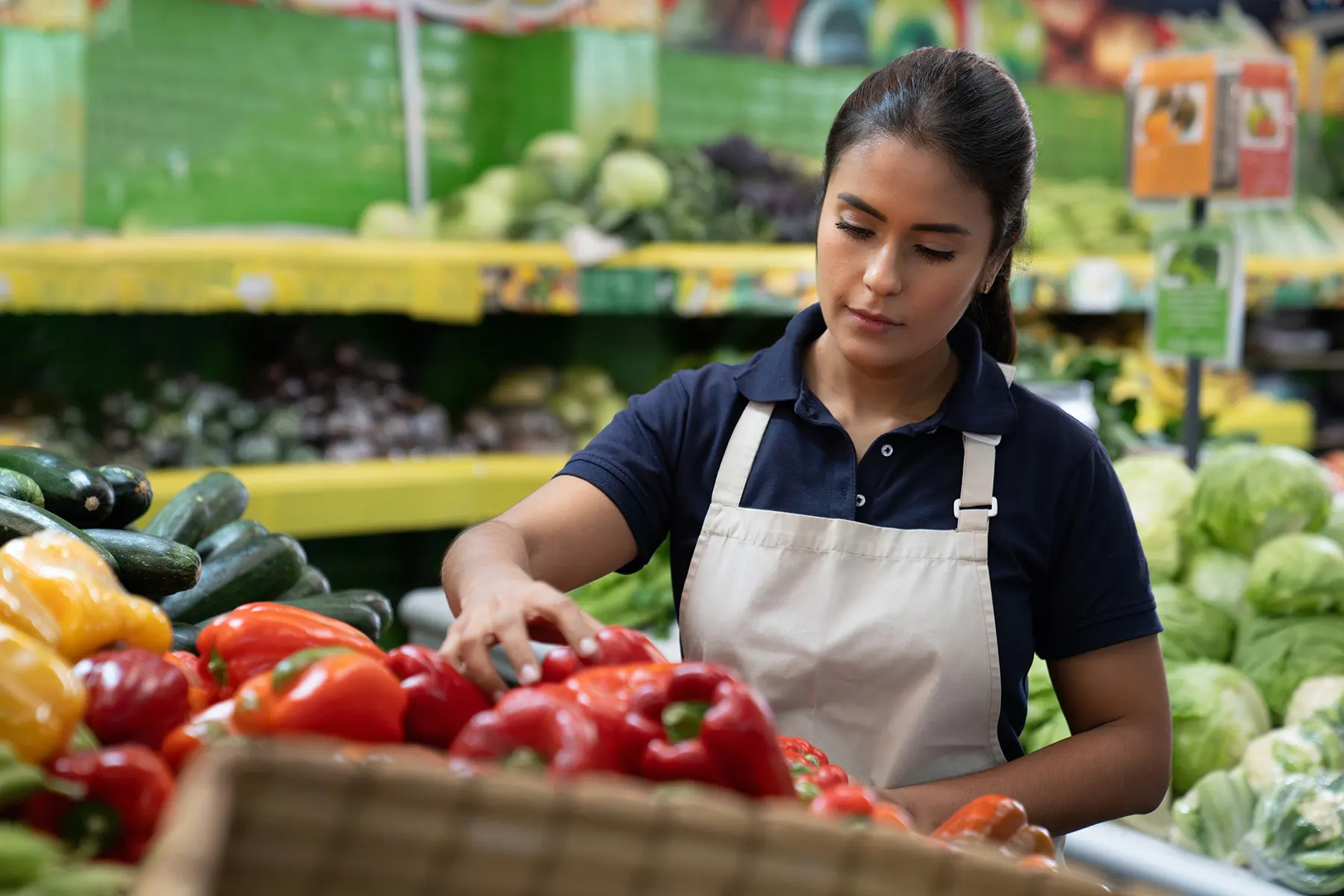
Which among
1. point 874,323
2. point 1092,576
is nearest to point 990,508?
point 1092,576

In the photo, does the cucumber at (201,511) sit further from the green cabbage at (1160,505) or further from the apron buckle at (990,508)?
the green cabbage at (1160,505)

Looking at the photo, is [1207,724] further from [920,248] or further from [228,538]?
[228,538]

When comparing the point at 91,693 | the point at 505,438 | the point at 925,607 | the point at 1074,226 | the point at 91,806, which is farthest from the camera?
the point at 1074,226

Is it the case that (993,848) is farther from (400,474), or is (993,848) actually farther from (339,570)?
(339,570)

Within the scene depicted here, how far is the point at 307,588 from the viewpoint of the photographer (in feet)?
7.20

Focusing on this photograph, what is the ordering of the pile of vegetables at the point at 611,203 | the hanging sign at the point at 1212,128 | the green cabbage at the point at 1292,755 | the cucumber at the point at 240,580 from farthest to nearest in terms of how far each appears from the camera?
the pile of vegetables at the point at 611,203, the hanging sign at the point at 1212,128, the green cabbage at the point at 1292,755, the cucumber at the point at 240,580

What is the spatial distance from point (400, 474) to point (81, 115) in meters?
1.38

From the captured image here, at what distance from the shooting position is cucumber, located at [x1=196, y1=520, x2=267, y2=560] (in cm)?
213

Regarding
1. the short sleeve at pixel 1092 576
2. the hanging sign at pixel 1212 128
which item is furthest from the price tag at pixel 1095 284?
the short sleeve at pixel 1092 576

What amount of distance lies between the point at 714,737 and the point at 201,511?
4.63 ft

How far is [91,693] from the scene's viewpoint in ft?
3.69

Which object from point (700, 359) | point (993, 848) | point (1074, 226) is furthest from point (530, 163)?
point (993, 848)

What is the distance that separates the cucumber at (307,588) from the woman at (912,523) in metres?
0.51

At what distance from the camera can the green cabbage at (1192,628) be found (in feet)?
9.83
